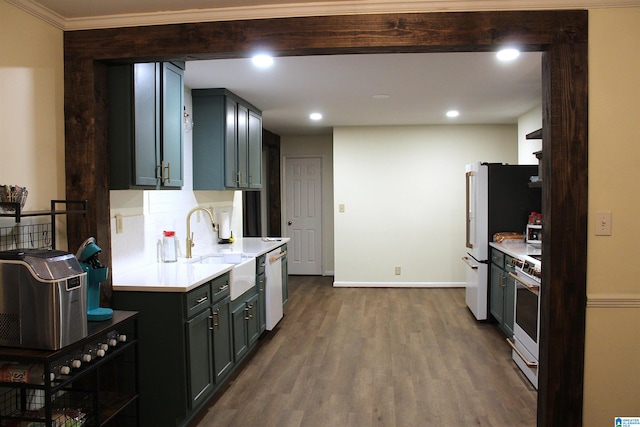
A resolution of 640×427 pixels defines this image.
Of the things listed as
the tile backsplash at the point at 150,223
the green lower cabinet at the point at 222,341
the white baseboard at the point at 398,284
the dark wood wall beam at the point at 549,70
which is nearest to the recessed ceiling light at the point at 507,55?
the dark wood wall beam at the point at 549,70

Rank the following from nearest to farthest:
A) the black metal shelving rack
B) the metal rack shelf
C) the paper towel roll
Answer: the black metal shelving rack → the metal rack shelf → the paper towel roll

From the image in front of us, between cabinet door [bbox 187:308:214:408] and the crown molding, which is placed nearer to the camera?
the crown molding

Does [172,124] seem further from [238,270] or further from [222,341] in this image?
[222,341]

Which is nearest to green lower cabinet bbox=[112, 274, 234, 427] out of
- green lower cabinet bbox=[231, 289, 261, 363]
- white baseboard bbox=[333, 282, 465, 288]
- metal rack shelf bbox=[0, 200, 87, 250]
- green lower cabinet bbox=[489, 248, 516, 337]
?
metal rack shelf bbox=[0, 200, 87, 250]

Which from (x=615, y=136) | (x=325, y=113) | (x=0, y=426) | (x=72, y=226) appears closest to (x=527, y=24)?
(x=615, y=136)

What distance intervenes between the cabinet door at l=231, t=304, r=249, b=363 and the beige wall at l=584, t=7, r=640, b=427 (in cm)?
227

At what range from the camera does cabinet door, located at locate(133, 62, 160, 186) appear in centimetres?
275

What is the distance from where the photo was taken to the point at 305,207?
8031mm

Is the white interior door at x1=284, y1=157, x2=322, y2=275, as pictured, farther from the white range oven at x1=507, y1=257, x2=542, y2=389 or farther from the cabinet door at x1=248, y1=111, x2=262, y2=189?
the white range oven at x1=507, y1=257, x2=542, y2=389

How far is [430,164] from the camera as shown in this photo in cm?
697

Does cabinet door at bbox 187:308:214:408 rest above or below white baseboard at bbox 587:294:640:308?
below

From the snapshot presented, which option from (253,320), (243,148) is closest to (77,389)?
(253,320)

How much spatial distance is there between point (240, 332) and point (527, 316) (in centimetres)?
214

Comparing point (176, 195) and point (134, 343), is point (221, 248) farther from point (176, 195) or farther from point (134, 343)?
point (134, 343)
